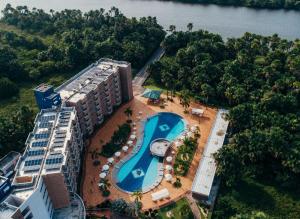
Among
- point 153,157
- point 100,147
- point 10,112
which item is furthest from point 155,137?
point 10,112

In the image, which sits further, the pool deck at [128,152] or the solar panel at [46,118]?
the solar panel at [46,118]

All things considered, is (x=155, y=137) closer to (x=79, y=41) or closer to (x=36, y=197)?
(x=36, y=197)

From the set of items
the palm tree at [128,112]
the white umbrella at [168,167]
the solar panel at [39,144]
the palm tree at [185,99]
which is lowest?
the white umbrella at [168,167]

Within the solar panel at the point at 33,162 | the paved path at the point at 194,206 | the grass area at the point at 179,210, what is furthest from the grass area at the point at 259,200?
the solar panel at the point at 33,162

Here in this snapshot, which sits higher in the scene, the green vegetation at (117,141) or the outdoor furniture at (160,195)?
the green vegetation at (117,141)

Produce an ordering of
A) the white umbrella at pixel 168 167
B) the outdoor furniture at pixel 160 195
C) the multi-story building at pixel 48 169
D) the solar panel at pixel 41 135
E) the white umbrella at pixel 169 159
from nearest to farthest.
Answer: the multi-story building at pixel 48 169, the solar panel at pixel 41 135, the outdoor furniture at pixel 160 195, the white umbrella at pixel 168 167, the white umbrella at pixel 169 159

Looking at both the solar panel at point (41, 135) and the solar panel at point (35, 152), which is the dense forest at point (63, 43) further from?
the solar panel at point (35, 152)

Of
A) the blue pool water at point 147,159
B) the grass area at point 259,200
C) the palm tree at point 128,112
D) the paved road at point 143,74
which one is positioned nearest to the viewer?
the grass area at point 259,200

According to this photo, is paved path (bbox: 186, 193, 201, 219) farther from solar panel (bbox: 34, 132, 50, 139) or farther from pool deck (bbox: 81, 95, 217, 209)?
solar panel (bbox: 34, 132, 50, 139)
